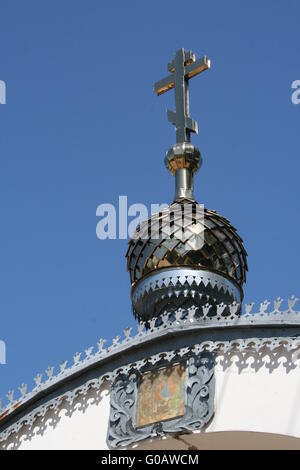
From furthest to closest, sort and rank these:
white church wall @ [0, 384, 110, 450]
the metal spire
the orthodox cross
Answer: the orthodox cross → the metal spire → white church wall @ [0, 384, 110, 450]

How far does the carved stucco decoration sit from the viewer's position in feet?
32.2

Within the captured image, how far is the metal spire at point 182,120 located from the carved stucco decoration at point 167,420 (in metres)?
4.40

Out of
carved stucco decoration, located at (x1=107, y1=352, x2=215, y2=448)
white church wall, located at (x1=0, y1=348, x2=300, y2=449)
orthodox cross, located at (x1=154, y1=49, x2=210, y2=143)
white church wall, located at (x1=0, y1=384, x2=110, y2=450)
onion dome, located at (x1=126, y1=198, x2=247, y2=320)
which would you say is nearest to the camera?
white church wall, located at (x1=0, y1=348, x2=300, y2=449)

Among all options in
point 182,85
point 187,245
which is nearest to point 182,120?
point 182,85

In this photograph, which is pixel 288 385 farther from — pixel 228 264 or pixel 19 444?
pixel 228 264

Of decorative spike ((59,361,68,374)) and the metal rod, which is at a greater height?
the metal rod

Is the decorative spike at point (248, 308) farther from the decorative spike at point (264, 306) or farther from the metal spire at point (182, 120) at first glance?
the metal spire at point (182, 120)

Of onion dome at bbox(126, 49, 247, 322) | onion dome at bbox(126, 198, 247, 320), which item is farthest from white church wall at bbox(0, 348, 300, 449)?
onion dome at bbox(126, 198, 247, 320)

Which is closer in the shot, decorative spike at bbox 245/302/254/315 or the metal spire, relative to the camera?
decorative spike at bbox 245/302/254/315

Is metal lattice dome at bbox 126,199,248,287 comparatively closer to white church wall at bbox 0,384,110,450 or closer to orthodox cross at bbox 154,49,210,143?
orthodox cross at bbox 154,49,210,143

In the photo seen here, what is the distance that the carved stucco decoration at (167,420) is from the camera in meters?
9.82

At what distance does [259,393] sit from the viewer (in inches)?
377

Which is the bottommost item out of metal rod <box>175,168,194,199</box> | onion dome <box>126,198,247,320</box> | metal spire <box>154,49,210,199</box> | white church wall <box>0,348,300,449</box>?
white church wall <box>0,348,300,449</box>
